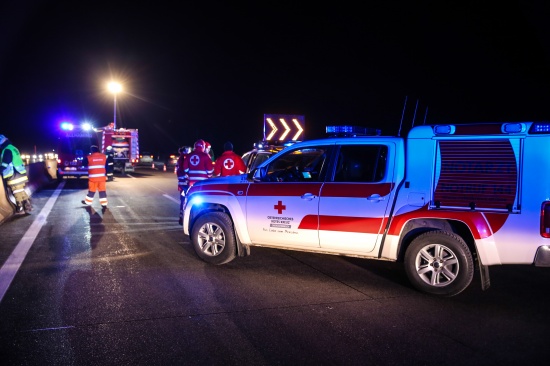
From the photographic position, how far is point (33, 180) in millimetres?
18531

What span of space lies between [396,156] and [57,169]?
20510 mm

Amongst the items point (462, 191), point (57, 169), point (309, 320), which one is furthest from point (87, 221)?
point (57, 169)

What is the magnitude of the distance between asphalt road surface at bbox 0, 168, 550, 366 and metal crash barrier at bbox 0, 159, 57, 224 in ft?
11.3

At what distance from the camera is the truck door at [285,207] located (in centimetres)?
620

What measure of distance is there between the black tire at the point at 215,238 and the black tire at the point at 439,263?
2.48m

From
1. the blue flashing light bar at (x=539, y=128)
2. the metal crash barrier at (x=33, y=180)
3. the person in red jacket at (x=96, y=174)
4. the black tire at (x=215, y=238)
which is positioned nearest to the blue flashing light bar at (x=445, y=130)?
the blue flashing light bar at (x=539, y=128)

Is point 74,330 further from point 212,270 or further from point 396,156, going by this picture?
point 396,156

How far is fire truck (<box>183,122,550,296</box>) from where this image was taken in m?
5.06

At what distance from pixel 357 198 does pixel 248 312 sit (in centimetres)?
197

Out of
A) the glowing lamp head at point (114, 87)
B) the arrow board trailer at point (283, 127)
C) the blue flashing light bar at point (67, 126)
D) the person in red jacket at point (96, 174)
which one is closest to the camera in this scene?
the arrow board trailer at point (283, 127)

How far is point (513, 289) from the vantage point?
18.9ft

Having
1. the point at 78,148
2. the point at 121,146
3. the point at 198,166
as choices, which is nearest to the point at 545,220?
the point at 198,166

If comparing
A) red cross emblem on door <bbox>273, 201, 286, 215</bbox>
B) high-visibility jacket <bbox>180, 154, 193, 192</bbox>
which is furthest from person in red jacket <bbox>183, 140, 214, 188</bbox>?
red cross emblem on door <bbox>273, 201, 286, 215</bbox>

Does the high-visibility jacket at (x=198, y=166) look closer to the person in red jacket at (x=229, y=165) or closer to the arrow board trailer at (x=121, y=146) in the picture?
the person in red jacket at (x=229, y=165)
